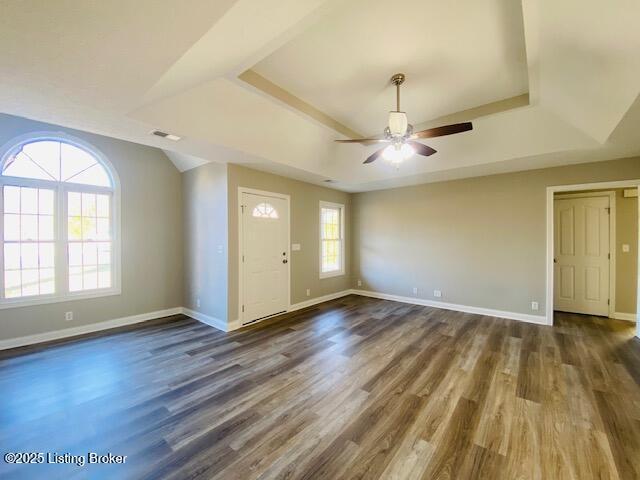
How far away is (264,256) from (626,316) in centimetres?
626

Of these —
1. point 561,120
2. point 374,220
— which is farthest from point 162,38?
point 374,220

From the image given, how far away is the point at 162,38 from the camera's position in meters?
1.61

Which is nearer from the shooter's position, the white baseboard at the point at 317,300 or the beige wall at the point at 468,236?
the beige wall at the point at 468,236

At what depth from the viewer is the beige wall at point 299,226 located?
13.4 ft

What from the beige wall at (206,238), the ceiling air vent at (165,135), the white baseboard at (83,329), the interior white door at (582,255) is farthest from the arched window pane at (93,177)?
the interior white door at (582,255)

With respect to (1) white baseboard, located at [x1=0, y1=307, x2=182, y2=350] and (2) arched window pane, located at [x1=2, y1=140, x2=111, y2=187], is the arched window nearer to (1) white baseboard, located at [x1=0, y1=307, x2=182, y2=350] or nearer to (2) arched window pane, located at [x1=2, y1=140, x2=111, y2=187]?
(2) arched window pane, located at [x1=2, y1=140, x2=111, y2=187]

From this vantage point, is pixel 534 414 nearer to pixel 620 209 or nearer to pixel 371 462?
pixel 371 462

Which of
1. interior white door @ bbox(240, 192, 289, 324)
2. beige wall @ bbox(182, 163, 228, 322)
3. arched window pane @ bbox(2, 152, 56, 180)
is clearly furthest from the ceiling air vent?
arched window pane @ bbox(2, 152, 56, 180)

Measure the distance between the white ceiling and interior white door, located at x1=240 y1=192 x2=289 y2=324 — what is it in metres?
0.88

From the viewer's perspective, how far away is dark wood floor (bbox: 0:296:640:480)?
1646mm

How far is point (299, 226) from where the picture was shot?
17.2 feet

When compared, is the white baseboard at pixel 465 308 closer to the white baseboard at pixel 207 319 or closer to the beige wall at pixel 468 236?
the beige wall at pixel 468 236

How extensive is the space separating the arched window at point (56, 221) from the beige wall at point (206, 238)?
106 centimetres

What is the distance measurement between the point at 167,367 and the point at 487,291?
5.12 metres
